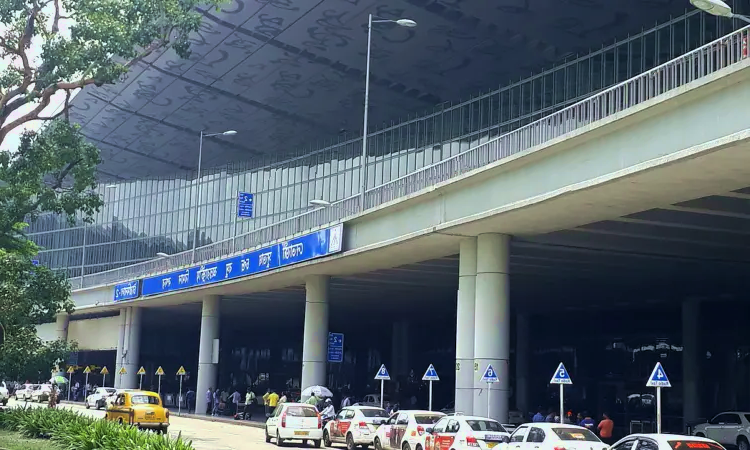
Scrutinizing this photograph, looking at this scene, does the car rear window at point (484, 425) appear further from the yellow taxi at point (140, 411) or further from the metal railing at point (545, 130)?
the yellow taxi at point (140, 411)

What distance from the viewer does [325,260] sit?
39.4 m

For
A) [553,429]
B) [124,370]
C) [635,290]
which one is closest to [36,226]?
[124,370]

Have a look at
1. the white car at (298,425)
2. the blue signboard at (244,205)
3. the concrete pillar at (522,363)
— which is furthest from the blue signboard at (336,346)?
the concrete pillar at (522,363)

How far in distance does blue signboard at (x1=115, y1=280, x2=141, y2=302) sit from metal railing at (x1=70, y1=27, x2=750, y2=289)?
12269mm

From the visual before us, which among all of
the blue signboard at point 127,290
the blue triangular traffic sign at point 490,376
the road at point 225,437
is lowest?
the road at point 225,437

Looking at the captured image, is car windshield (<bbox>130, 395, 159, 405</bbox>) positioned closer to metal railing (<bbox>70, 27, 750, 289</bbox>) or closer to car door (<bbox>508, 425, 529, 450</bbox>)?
metal railing (<bbox>70, 27, 750, 289</bbox>)

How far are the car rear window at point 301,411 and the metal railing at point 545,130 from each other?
24.6 feet

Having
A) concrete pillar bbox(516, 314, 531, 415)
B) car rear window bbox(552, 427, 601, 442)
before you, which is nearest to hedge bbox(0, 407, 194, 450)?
car rear window bbox(552, 427, 601, 442)

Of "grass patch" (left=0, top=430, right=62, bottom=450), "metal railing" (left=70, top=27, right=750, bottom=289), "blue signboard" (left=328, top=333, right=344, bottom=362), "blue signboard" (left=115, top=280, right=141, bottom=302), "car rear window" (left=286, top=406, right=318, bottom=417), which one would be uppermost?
"metal railing" (left=70, top=27, right=750, bottom=289)

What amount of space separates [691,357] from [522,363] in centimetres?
1629

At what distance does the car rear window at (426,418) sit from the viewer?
28.3 metres

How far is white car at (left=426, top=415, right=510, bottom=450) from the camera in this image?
2408 cm

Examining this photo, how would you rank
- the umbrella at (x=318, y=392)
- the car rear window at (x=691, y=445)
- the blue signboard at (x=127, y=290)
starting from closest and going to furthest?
the car rear window at (x=691, y=445) → the umbrella at (x=318, y=392) → the blue signboard at (x=127, y=290)

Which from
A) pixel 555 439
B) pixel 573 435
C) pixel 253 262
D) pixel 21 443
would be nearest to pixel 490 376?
pixel 573 435
